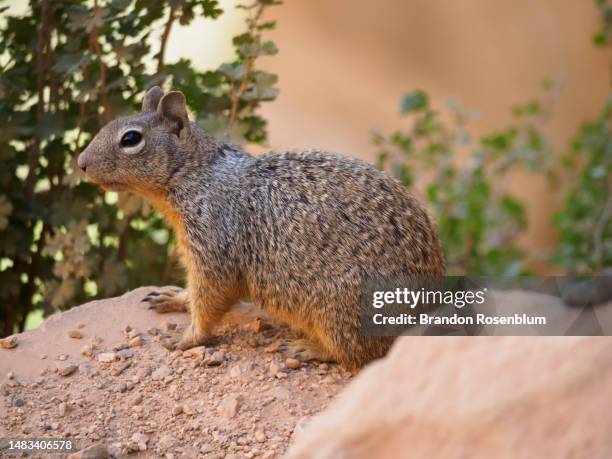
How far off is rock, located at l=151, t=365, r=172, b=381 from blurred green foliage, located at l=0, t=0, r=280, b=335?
111cm

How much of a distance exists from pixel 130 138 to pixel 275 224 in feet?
2.57

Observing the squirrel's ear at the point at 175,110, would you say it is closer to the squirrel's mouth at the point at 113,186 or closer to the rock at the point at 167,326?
the squirrel's mouth at the point at 113,186

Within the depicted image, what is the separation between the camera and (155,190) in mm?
3889

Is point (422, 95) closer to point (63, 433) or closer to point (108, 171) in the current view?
point (108, 171)

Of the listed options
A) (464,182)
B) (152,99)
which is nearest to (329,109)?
(464,182)

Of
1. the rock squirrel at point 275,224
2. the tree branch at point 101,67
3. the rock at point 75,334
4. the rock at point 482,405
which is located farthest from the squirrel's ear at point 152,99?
the rock at point 482,405

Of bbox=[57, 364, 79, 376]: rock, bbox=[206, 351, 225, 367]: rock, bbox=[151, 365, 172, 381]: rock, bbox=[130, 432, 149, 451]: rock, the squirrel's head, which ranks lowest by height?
bbox=[130, 432, 149, 451]: rock

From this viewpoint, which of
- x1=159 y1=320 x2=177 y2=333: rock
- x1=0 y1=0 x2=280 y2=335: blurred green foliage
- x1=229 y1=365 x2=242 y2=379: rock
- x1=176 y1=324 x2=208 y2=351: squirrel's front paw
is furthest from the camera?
x1=0 y1=0 x2=280 y2=335: blurred green foliage

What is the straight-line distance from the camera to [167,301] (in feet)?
13.5

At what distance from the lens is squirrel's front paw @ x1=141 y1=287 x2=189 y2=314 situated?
13.4 ft

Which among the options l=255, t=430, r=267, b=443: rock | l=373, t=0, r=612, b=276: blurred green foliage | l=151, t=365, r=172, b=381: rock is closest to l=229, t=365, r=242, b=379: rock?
l=151, t=365, r=172, b=381: rock

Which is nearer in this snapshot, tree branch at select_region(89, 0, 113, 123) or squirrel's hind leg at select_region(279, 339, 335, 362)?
squirrel's hind leg at select_region(279, 339, 335, 362)

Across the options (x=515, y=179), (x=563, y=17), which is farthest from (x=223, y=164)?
(x=563, y=17)

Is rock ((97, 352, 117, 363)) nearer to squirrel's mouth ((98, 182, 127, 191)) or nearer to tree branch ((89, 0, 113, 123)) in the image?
squirrel's mouth ((98, 182, 127, 191))
